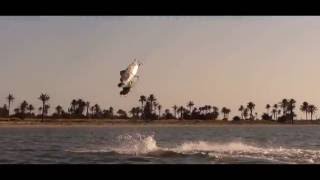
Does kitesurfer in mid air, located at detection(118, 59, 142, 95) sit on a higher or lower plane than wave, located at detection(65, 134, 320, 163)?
higher

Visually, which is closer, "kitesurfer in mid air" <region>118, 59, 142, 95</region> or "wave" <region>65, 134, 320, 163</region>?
"kitesurfer in mid air" <region>118, 59, 142, 95</region>

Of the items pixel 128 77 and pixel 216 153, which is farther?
pixel 216 153

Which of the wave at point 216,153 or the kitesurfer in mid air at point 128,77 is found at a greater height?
the kitesurfer in mid air at point 128,77

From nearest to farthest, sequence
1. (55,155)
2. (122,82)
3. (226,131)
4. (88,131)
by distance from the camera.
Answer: (122,82) < (55,155) < (88,131) < (226,131)

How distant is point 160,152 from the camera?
42.1 feet

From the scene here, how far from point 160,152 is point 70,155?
7.90 ft

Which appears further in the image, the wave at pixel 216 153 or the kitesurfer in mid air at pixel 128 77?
the wave at pixel 216 153
